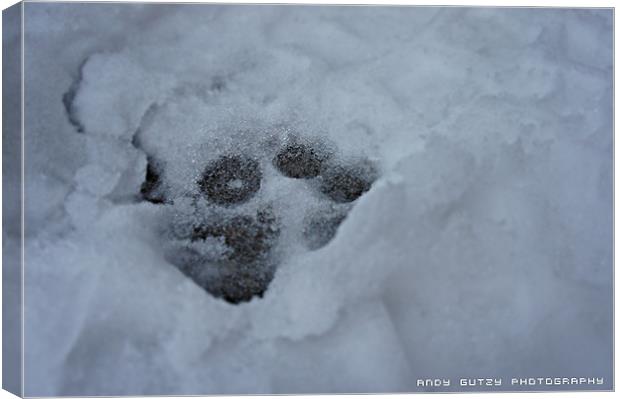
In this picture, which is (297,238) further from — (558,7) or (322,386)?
(558,7)

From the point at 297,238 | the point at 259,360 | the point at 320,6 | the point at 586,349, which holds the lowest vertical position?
the point at 586,349

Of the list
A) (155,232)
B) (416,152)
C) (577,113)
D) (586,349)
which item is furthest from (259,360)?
(577,113)

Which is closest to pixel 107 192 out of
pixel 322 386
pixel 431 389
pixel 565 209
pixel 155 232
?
pixel 155 232

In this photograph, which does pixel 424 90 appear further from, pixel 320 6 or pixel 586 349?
pixel 586 349

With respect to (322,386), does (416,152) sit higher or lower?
higher
